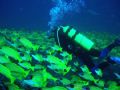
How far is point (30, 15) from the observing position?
3459cm

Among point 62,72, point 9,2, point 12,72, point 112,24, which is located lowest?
point 12,72

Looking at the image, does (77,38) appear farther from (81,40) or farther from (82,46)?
(82,46)

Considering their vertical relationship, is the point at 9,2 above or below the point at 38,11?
above

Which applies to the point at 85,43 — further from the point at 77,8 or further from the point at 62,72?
the point at 77,8

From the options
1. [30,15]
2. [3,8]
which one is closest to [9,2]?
[3,8]

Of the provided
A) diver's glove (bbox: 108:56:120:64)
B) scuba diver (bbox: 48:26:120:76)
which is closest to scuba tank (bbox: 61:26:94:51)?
scuba diver (bbox: 48:26:120:76)

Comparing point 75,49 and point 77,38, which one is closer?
point 77,38

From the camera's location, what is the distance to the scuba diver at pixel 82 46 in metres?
6.01

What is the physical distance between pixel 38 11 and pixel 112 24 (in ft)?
36.3

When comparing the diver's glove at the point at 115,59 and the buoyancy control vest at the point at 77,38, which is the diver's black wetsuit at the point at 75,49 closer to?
the buoyancy control vest at the point at 77,38

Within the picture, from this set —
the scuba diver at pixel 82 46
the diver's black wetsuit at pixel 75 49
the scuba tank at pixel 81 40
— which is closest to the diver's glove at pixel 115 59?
the scuba diver at pixel 82 46

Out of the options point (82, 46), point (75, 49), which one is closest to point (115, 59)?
point (82, 46)

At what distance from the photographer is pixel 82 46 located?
237 inches

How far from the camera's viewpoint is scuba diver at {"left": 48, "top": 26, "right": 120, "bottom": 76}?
601 cm
